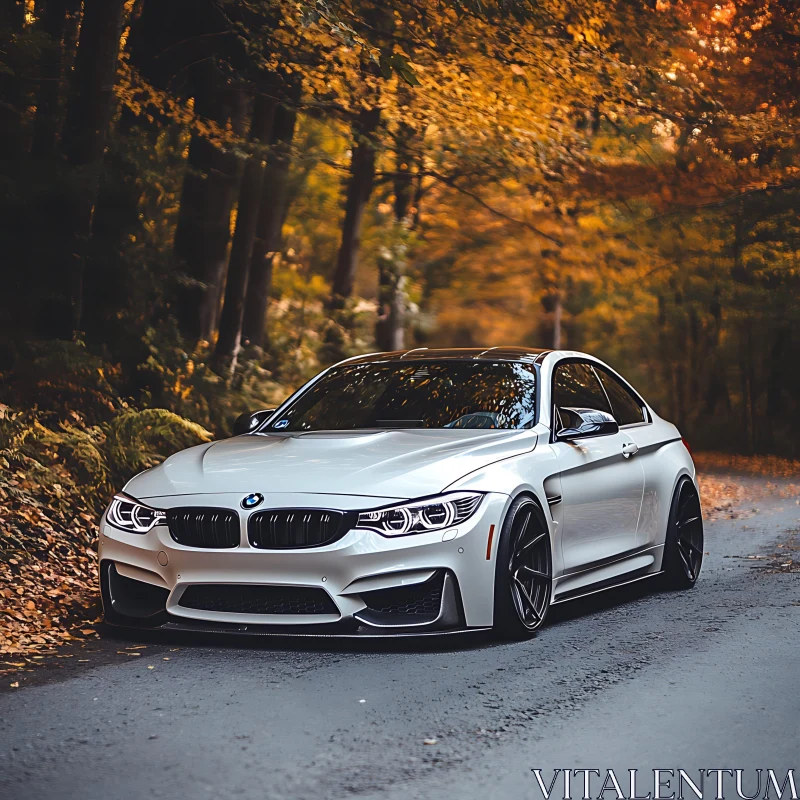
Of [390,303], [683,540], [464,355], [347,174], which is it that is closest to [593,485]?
[464,355]

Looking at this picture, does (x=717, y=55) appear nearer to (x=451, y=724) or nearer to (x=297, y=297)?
(x=297, y=297)

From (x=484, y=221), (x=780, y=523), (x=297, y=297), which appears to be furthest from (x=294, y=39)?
(x=484, y=221)

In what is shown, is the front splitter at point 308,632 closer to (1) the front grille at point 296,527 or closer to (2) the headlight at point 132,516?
(1) the front grille at point 296,527

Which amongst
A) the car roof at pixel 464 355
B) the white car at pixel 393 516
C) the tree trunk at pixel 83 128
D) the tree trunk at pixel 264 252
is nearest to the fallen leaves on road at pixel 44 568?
the white car at pixel 393 516

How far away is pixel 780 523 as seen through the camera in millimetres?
14430

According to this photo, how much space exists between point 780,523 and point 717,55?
1062 centimetres

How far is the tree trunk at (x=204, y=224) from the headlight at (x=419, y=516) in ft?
37.0

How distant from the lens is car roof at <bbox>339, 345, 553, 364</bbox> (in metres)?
9.01

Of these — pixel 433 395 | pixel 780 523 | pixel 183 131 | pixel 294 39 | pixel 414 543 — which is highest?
pixel 294 39

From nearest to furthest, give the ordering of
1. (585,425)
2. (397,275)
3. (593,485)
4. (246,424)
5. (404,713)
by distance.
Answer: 1. (404,713)
2. (585,425)
3. (593,485)
4. (246,424)
5. (397,275)

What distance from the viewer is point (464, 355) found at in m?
9.09

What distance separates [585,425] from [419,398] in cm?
107

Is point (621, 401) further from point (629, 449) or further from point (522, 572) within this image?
point (522, 572)

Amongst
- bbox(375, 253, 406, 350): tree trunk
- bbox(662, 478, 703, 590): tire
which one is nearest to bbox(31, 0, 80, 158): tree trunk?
bbox(662, 478, 703, 590): tire
